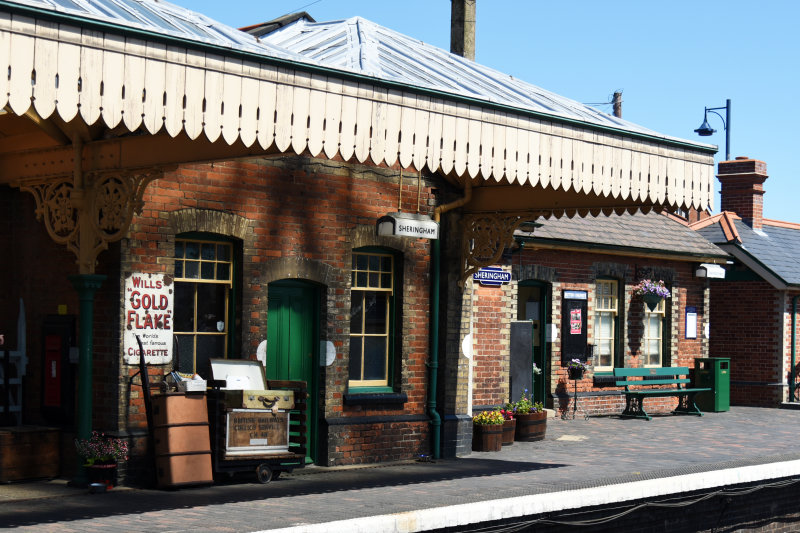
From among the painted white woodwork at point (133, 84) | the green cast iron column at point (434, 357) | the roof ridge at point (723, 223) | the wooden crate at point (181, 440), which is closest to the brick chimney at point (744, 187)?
the roof ridge at point (723, 223)

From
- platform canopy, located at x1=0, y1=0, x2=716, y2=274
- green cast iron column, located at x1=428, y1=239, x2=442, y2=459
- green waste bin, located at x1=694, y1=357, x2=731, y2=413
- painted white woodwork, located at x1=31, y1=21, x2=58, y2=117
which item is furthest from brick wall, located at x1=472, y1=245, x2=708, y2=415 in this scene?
painted white woodwork, located at x1=31, y1=21, x2=58, y2=117

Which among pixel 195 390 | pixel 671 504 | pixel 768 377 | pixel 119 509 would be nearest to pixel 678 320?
pixel 768 377

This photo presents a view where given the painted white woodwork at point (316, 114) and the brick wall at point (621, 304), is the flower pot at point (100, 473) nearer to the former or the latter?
the painted white woodwork at point (316, 114)

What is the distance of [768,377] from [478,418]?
11509mm

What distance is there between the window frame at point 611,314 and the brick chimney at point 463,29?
16.3ft

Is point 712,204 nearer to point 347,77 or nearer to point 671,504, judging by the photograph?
point 671,504

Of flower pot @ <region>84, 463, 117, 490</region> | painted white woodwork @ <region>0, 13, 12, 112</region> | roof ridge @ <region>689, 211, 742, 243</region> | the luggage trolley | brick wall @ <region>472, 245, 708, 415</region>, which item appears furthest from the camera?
roof ridge @ <region>689, 211, 742, 243</region>

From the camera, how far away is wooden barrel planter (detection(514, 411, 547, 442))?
15.6m

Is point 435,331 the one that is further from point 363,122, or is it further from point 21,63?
point 21,63

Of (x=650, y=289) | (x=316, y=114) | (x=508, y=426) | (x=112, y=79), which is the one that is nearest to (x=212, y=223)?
(x=316, y=114)

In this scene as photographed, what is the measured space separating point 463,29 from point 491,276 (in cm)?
800

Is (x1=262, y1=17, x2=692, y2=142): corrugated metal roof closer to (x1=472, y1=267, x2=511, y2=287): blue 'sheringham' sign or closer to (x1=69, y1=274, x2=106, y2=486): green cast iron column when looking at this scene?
(x1=472, y1=267, x2=511, y2=287): blue 'sheringham' sign

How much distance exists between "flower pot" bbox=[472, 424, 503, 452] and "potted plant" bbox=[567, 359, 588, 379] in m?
4.91

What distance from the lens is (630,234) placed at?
21.1 meters
